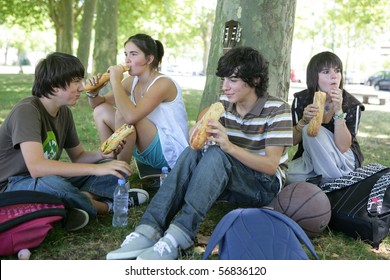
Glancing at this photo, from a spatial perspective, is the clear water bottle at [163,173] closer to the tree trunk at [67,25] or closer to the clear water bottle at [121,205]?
the clear water bottle at [121,205]

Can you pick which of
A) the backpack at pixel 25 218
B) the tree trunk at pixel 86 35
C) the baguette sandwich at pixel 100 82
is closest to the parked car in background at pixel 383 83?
the tree trunk at pixel 86 35

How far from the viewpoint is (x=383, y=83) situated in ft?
100

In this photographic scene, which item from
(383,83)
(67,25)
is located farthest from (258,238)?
(383,83)

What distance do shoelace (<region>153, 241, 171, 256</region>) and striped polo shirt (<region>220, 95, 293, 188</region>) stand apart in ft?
3.30

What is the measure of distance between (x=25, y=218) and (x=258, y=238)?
1.47 metres

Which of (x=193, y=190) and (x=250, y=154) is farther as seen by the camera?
(x=250, y=154)

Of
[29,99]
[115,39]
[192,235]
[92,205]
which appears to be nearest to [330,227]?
[192,235]

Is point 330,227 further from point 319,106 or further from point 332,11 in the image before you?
point 332,11

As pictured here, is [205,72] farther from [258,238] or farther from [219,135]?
[258,238]

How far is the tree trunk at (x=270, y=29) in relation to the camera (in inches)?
183

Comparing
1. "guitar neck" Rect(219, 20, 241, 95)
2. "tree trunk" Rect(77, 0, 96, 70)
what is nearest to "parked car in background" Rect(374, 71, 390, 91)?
"tree trunk" Rect(77, 0, 96, 70)

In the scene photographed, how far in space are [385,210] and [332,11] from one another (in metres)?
22.5

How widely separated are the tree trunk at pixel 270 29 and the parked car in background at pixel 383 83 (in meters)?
28.4

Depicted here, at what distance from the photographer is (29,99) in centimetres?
340
